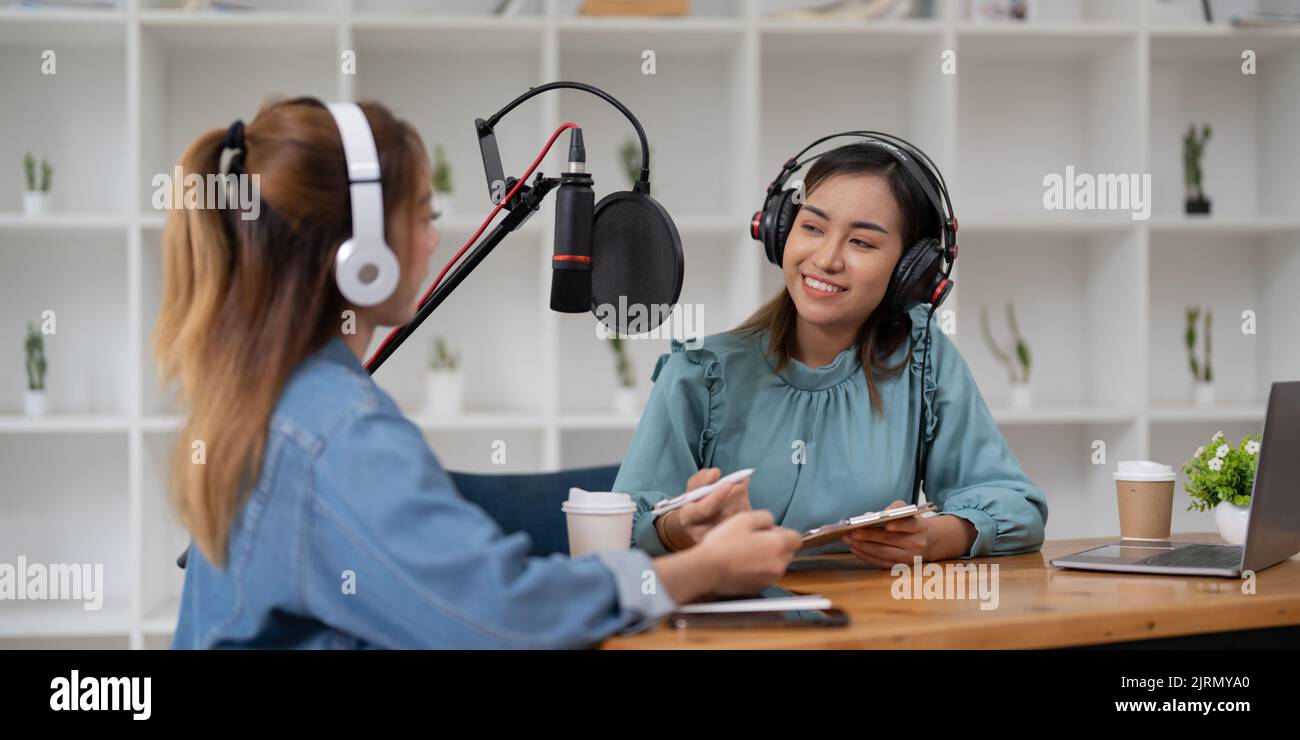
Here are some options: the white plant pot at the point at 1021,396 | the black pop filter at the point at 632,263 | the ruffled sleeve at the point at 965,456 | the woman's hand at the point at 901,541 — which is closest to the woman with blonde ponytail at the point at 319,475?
the black pop filter at the point at 632,263

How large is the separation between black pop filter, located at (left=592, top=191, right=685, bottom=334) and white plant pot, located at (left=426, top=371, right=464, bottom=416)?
1.69 meters

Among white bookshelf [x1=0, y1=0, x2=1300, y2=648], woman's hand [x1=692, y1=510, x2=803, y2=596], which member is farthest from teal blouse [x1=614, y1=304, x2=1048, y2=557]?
white bookshelf [x1=0, y1=0, x2=1300, y2=648]

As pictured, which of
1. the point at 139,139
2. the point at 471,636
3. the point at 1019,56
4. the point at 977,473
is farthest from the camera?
the point at 1019,56

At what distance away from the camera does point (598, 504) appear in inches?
52.9

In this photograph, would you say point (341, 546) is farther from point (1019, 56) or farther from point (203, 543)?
point (1019, 56)

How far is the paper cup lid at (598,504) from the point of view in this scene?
133cm

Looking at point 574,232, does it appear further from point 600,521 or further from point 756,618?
point 756,618

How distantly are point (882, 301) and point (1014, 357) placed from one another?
1.59 metres

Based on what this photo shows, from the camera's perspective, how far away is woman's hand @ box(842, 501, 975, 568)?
58.6 inches

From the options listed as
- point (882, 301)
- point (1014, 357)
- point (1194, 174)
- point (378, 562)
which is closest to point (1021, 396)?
point (1014, 357)

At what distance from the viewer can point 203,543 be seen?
3.51 feet
